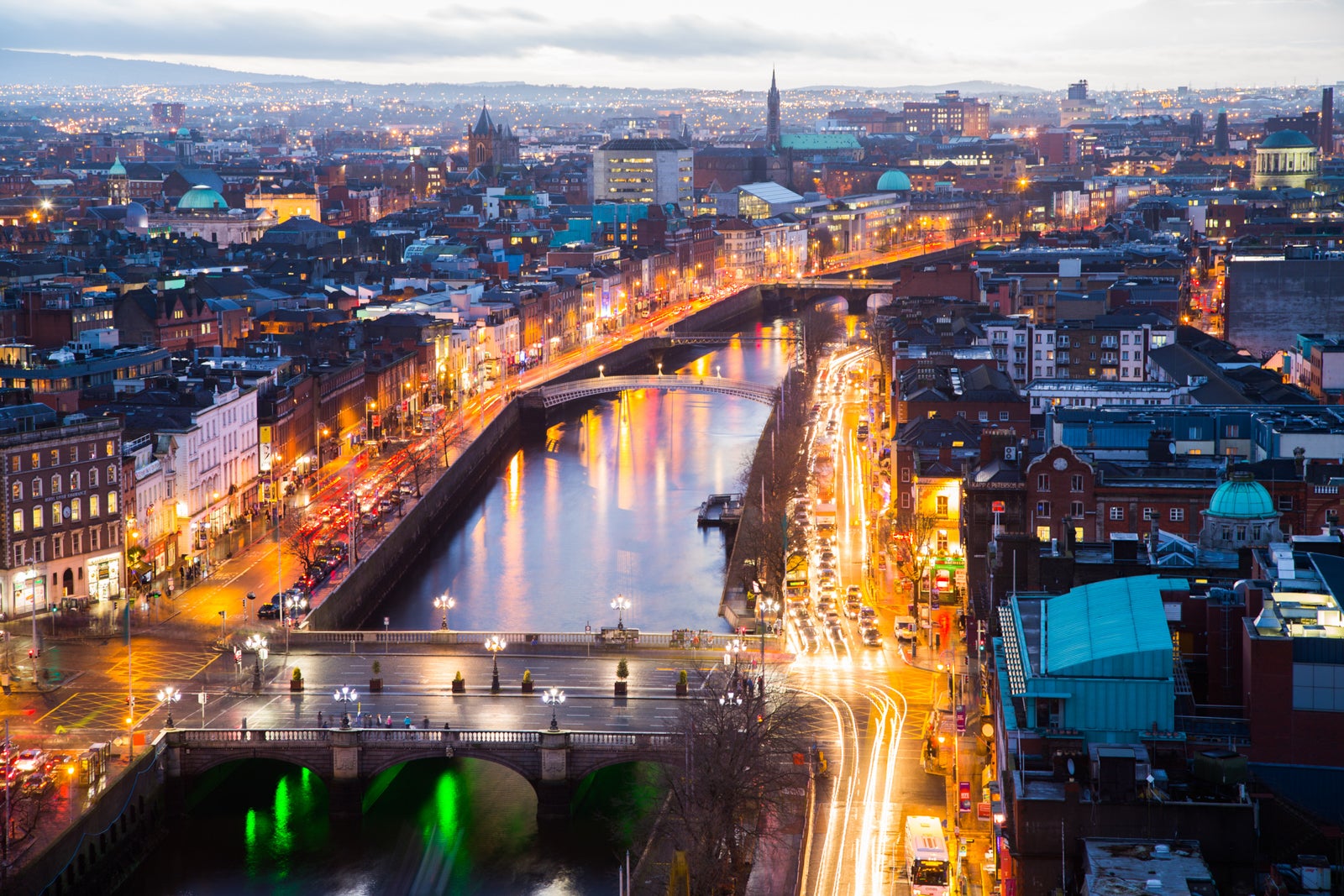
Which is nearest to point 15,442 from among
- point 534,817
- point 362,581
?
point 362,581

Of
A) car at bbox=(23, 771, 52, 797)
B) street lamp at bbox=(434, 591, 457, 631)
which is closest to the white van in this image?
street lamp at bbox=(434, 591, 457, 631)

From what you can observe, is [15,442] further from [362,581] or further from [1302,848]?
[1302,848]

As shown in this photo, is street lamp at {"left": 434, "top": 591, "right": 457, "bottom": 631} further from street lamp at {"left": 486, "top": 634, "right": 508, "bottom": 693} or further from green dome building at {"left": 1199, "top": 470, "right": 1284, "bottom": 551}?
green dome building at {"left": 1199, "top": 470, "right": 1284, "bottom": 551}

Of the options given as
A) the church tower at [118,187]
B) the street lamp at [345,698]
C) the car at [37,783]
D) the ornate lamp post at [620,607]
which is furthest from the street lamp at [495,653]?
the church tower at [118,187]

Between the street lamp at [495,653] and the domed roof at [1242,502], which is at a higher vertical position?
the domed roof at [1242,502]

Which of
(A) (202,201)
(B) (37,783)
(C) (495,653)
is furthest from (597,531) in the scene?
(A) (202,201)

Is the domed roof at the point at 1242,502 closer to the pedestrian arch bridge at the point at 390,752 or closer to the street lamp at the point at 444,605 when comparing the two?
the pedestrian arch bridge at the point at 390,752
